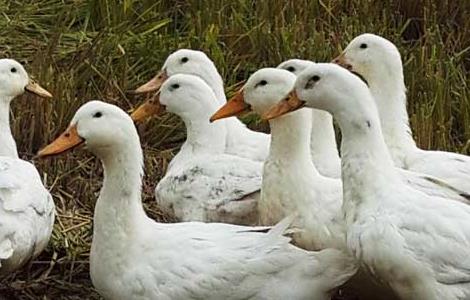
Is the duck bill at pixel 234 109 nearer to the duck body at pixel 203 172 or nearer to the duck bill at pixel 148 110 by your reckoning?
the duck body at pixel 203 172

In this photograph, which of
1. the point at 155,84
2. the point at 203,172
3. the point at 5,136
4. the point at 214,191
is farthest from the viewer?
the point at 155,84

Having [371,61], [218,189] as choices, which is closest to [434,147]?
[371,61]

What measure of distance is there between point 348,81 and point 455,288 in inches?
36.3

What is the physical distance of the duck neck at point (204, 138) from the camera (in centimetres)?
667

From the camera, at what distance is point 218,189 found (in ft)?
20.3

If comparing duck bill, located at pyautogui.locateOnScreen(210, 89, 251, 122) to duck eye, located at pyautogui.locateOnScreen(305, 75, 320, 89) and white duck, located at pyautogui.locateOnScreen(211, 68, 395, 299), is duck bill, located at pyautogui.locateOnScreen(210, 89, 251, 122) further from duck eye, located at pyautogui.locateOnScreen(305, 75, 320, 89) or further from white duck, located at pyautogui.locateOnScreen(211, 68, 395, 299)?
duck eye, located at pyautogui.locateOnScreen(305, 75, 320, 89)

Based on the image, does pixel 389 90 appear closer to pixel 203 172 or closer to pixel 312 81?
pixel 203 172

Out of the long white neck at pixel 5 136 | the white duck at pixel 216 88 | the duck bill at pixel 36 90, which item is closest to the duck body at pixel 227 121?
the white duck at pixel 216 88

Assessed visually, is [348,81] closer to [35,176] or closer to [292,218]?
[292,218]

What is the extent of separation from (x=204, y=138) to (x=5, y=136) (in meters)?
0.95

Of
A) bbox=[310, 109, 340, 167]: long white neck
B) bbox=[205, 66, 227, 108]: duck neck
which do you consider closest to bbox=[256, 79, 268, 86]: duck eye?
bbox=[310, 109, 340, 167]: long white neck

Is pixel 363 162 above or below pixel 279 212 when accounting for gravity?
above

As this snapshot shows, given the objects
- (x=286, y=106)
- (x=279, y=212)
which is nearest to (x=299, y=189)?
(x=279, y=212)

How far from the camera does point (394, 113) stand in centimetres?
669
